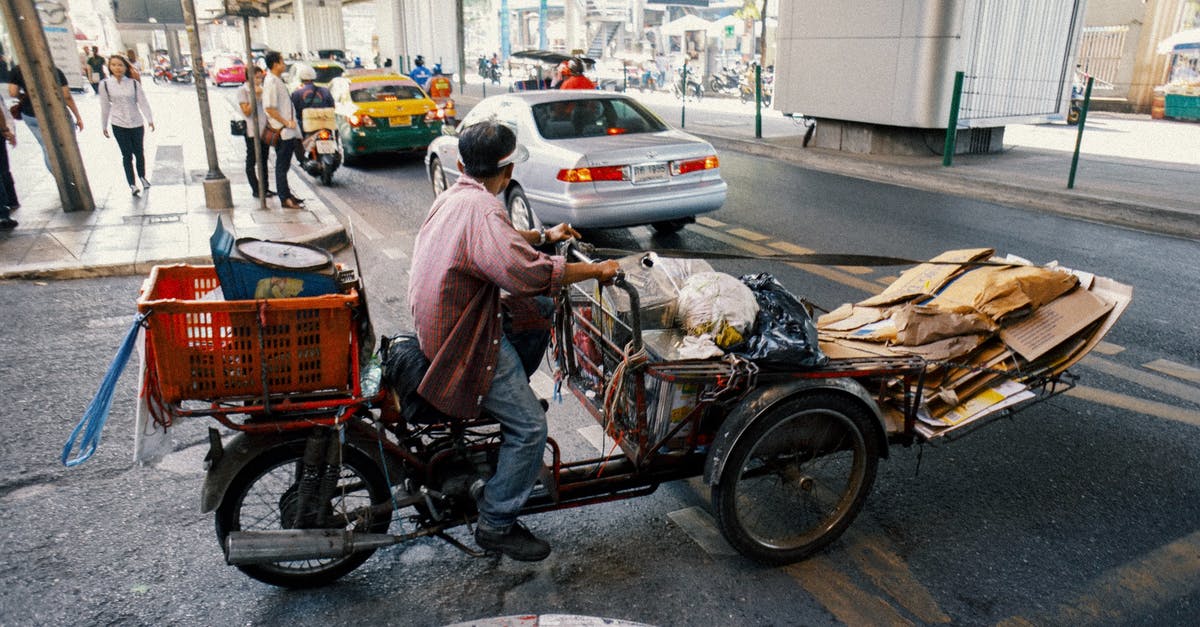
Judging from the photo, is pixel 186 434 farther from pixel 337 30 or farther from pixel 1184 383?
pixel 337 30

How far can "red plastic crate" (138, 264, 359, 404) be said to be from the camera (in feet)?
8.12

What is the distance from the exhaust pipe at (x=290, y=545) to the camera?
8.93 feet

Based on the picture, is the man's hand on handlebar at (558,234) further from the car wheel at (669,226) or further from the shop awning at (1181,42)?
the shop awning at (1181,42)

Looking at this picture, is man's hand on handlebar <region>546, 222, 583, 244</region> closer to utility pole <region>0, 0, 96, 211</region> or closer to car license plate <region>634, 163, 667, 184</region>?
car license plate <region>634, 163, 667, 184</region>

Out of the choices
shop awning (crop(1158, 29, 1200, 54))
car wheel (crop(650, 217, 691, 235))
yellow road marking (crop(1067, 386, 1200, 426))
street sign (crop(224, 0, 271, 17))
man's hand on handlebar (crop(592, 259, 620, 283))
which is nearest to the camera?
man's hand on handlebar (crop(592, 259, 620, 283))

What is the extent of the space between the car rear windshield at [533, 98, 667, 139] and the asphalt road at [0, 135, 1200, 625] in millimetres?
4499

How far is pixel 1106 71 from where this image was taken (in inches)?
1001

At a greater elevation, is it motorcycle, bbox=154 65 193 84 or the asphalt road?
motorcycle, bbox=154 65 193 84

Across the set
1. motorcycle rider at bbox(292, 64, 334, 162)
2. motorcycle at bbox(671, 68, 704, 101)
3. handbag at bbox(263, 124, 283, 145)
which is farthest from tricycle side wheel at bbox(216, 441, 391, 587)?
motorcycle at bbox(671, 68, 704, 101)

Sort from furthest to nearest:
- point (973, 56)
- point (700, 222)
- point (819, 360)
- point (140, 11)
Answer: point (140, 11), point (973, 56), point (700, 222), point (819, 360)

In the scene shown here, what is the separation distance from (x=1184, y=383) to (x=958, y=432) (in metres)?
2.58

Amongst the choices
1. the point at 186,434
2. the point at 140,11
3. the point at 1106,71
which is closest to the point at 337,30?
the point at 140,11

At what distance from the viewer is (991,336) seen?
11.8 ft

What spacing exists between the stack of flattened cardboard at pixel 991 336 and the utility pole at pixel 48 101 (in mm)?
9480
